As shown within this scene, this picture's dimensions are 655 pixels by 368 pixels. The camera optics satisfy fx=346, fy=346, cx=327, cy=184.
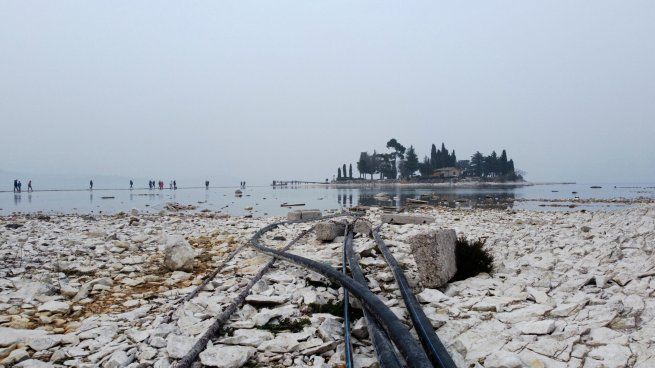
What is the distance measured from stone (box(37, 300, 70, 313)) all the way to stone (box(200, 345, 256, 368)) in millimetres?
3036

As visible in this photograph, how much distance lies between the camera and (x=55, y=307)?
16.3ft

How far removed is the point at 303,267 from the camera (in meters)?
6.17

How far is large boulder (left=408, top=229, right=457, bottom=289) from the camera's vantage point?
522cm

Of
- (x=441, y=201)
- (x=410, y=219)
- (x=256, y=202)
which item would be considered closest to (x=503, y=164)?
(x=441, y=201)

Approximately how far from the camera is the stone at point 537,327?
141 inches

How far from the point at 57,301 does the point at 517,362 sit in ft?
20.2

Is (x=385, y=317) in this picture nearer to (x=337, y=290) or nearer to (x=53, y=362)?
(x=337, y=290)

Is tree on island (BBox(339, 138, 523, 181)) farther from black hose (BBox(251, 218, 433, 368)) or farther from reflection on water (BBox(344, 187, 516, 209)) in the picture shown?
black hose (BBox(251, 218, 433, 368))

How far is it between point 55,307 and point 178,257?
2.25 metres

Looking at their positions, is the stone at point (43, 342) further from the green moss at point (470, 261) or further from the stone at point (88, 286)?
the green moss at point (470, 261)

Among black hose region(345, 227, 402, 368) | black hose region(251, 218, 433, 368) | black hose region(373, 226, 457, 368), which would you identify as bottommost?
black hose region(373, 226, 457, 368)

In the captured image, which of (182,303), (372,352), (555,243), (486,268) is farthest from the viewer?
(555,243)

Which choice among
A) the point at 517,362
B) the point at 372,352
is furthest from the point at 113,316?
the point at 517,362

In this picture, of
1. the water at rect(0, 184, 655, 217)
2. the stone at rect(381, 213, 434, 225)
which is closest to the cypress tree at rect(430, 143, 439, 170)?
the water at rect(0, 184, 655, 217)
